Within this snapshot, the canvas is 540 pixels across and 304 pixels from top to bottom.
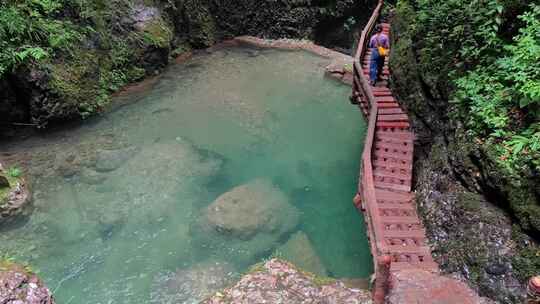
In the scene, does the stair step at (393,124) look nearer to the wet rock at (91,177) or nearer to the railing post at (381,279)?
the railing post at (381,279)

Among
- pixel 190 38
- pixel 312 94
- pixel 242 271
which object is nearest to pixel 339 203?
pixel 242 271

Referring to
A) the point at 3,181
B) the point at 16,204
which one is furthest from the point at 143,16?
the point at 16,204

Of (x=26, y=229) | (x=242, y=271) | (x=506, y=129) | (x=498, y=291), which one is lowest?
(x=242, y=271)

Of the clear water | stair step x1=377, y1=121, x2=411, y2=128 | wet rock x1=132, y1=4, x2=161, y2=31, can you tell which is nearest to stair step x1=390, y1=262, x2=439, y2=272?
the clear water

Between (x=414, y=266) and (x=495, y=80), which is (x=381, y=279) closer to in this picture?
(x=414, y=266)

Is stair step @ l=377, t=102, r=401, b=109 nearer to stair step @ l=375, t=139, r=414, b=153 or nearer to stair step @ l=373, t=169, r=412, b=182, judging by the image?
stair step @ l=375, t=139, r=414, b=153

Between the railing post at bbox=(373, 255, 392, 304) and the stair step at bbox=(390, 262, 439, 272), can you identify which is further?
the stair step at bbox=(390, 262, 439, 272)

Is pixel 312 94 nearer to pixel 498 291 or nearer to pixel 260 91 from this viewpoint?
pixel 260 91
